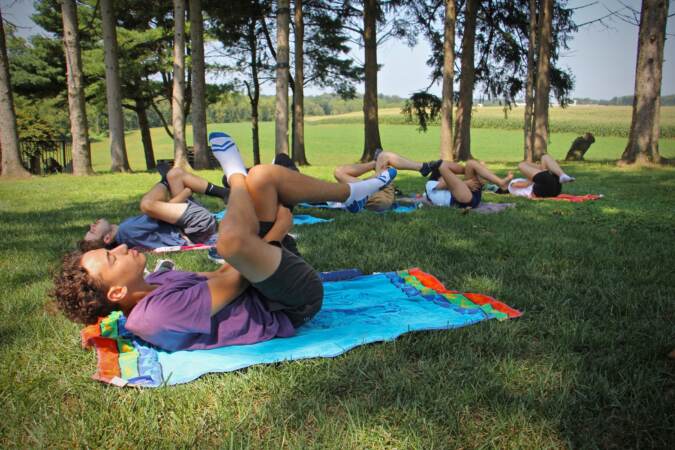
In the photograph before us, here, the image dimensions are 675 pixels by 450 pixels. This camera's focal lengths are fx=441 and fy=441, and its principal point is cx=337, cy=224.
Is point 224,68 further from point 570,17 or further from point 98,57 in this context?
point 570,17

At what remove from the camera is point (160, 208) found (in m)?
4.79

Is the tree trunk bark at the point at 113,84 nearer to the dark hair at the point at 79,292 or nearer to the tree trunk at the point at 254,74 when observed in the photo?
the tree trunk at the point at 254,74

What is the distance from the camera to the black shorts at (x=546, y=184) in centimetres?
748

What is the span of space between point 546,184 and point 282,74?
6.76 metres

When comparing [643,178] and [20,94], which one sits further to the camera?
[20,94]

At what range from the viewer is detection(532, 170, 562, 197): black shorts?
7480mm

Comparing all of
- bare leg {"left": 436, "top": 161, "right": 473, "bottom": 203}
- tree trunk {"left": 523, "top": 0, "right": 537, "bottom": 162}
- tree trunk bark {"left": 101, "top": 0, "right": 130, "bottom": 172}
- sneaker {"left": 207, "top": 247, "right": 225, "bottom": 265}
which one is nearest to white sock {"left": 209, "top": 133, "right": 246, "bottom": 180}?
sneaker {"left": 207, "top": 247, "right": 225, "bottom": 265}

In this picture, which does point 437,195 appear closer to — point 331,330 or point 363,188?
point 363,188

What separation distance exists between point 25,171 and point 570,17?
1902cm

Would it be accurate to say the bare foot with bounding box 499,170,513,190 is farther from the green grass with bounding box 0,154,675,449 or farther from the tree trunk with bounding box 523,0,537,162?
the tree trunk with bounding box 523,0,537,162

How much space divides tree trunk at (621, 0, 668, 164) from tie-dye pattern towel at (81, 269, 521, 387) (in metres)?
12.6

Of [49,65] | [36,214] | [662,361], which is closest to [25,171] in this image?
[36,214]

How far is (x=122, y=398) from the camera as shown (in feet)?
6.54

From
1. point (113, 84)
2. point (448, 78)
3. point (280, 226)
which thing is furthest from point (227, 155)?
point (448, 78)
